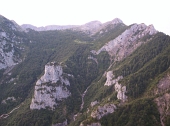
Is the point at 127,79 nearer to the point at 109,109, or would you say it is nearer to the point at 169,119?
the point at 109,109

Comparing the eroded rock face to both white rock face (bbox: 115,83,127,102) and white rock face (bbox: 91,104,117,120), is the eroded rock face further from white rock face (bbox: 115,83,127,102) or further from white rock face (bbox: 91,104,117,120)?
white rock face (bbox: 91,104,117,120)

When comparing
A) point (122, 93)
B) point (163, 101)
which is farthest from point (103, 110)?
point (163, 101)

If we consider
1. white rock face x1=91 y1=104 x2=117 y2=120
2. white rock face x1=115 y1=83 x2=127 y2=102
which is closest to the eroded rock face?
white rock face x1=115 y1=83 x2=127 y2=102

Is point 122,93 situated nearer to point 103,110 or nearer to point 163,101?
point 103,110

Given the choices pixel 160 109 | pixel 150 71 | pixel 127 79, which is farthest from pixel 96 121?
pixel 150 71

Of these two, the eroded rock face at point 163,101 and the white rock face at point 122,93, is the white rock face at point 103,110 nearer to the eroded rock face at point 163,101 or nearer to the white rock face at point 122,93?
the white rock face at point 122,93

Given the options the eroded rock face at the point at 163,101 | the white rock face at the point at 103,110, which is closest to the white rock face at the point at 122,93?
the white rock face at the point at 103,110

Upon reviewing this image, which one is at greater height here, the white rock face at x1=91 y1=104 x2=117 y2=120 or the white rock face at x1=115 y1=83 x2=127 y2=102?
the white rock face at x1=115 y1=83 x2=127 y2=102

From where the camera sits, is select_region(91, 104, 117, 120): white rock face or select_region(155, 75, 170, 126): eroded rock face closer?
select_region(155, 75, 170, 126): eroded rock face
